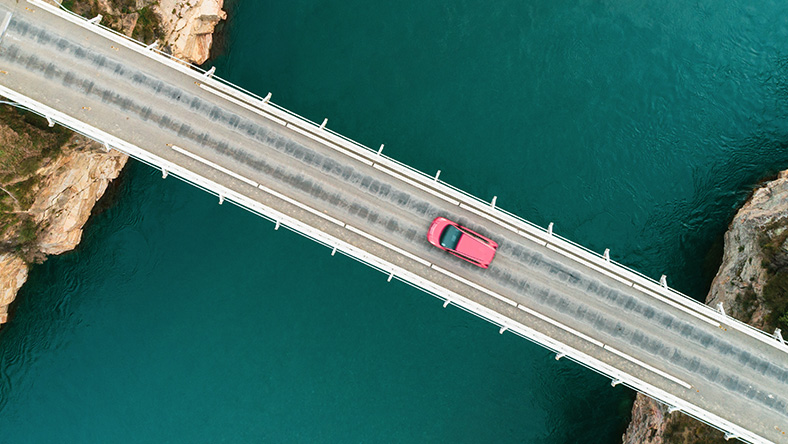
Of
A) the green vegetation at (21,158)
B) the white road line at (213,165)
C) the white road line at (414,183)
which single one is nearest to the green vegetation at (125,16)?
the green vegetation at (21,158)

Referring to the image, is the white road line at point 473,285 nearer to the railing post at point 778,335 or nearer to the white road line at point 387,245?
the white road line at point 387,245

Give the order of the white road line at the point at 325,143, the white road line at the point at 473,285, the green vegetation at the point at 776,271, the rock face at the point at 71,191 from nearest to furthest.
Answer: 1. the white road line at the point at 473,285
2. the white road line at the point at 325,143
3. the green vegetation at the point at 776,271
4. the rock face at the point at 71,191

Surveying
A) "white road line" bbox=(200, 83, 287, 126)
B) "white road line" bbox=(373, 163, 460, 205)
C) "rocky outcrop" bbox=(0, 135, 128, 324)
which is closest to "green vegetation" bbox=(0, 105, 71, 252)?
"rocky outcrop" bbox=(0, 135, 128, 324)

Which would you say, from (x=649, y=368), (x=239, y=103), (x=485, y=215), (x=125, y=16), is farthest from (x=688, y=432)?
(x=125, y=16)

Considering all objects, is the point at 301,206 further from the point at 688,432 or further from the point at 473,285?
the point at 688,432

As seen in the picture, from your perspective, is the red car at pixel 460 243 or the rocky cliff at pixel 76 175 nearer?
the red car at pixel 460 243

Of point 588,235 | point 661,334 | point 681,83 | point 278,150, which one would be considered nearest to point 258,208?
point 278,150
